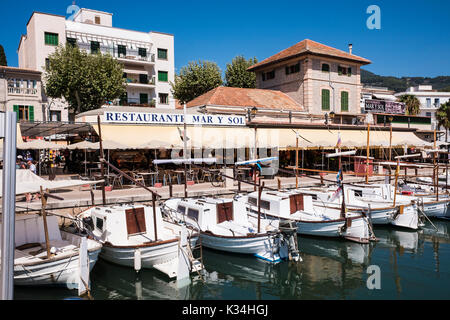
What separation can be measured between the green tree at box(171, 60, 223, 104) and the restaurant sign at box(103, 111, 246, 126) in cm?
1722

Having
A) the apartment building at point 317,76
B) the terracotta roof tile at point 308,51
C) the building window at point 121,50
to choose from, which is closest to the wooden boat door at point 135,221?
the apartment building at point 317,76

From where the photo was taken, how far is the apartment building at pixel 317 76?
31.6m

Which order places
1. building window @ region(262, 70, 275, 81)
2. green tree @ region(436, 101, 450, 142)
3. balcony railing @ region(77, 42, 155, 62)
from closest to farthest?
building window @ region(262, 70, 275, 81) < balcony railing @ region(77, 42, 155, 62) < green tree @ region(436, 101, 450, 142)

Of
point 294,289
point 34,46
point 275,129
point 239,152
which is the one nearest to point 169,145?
point 239,152

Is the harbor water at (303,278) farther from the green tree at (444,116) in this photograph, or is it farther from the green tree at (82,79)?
the green tree at (444,116)

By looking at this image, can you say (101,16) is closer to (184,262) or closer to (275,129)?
(275,129)

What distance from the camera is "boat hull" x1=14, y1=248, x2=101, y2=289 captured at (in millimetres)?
9688

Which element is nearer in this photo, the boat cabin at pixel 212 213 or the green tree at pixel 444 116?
the boat cabin at pixel 212 213

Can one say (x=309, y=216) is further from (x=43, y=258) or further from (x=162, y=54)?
(x=162, y=54)

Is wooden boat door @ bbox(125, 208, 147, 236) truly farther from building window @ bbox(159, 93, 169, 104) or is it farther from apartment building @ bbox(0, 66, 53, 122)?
building window @ bbox(159, 93, 169, 104)

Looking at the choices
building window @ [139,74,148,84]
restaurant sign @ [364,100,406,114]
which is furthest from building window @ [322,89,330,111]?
building window @ [139,74,148,84]

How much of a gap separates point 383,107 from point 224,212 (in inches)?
1089

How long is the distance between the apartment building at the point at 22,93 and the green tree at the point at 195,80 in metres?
14.7

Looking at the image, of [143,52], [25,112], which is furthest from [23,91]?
[143,52]
